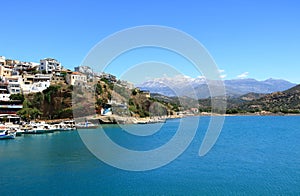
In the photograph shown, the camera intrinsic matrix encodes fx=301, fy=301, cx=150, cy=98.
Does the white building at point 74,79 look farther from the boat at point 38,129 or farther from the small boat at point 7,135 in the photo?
the small boat at point 7,135

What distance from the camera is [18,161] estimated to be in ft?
58.6

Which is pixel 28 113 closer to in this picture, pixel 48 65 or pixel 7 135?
pixel 7 135

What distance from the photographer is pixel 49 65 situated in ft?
178

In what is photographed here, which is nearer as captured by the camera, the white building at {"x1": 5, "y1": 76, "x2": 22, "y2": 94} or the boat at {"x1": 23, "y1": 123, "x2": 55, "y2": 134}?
the boat at {"x1": 23, "y1": 123, "x2": 55, "y2": 134}

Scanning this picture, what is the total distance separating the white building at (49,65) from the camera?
53.0 meters

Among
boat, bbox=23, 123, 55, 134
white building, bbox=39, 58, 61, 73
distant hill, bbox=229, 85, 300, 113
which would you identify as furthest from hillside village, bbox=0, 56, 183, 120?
distant hill, bbox=229, 85, 300, 113

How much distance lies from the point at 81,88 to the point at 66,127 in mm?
10111

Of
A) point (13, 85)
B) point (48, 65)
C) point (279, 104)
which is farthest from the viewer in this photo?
point (279, 104)

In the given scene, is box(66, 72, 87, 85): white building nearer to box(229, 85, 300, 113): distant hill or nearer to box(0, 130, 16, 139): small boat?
box(0, 130, 16, 139): small boat

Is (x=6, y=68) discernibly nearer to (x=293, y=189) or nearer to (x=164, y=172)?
(x=164, y=172)

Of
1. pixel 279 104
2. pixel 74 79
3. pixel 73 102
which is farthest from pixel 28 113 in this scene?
pixel 279 104

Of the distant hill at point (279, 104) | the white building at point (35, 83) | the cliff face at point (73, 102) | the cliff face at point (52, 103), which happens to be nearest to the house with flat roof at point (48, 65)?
the white building at point (35, 83)

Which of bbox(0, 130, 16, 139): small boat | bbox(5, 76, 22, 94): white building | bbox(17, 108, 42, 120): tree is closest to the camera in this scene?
bbox(0, 130, 16, 139): small boat

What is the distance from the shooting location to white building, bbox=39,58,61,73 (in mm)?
52969
